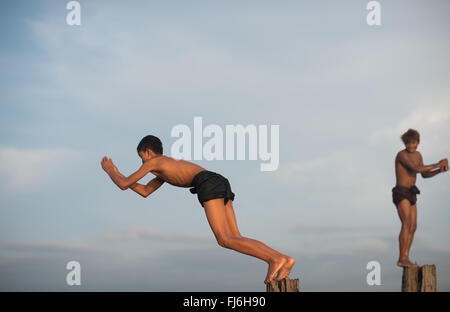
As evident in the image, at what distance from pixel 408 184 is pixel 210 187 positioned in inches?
166

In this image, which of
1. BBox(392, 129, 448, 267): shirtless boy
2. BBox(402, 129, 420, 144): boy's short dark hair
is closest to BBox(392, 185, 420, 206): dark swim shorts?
BBox(392, 129, 448, 267): shirtless boy

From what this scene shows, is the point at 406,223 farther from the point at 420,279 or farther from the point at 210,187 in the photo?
the point at 210,187

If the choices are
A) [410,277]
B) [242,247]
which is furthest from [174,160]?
[410,277]

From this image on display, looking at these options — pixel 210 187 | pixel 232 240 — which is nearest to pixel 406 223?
pixel 232 240

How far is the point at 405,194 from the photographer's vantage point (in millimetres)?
10672

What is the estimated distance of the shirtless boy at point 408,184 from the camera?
10.6 m

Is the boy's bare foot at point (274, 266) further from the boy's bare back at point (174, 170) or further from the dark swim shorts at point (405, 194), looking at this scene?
the dark swim shorts at point (405, 194)

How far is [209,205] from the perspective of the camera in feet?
28.1

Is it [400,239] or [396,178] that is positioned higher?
[396,178]

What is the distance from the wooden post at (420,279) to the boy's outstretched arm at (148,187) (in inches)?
163

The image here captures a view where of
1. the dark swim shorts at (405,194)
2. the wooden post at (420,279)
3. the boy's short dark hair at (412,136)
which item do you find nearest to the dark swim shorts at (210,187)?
the wooden post at (420,279)

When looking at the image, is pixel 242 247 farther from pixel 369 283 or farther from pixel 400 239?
pixel 400 239

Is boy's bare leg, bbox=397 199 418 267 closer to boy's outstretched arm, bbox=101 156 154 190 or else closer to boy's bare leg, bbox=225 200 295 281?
boy's bare leg, bbox=225 200 295 281
